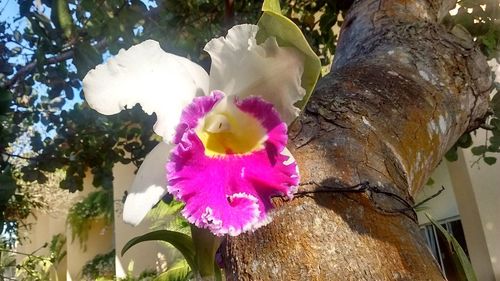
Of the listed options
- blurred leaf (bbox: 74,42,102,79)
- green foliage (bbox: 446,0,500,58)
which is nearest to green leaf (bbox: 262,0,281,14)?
blurred leaf (bbox: 74,42,102,79)

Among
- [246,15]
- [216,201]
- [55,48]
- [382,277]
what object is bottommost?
[382,277]


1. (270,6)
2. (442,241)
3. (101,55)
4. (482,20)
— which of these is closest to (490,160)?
(482,20)

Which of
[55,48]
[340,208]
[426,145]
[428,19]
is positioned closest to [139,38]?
[55,48]

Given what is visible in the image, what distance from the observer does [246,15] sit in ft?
8.30

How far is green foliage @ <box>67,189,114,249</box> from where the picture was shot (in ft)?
32.3

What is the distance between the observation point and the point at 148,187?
668 millimetres

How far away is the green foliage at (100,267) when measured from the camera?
384 inches

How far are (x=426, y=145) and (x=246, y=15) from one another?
1660 mm

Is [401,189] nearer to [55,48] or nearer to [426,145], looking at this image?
[426,145]

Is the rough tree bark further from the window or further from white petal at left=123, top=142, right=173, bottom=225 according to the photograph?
the window

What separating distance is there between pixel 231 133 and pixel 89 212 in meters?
9.98

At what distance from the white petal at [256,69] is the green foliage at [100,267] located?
943 cm

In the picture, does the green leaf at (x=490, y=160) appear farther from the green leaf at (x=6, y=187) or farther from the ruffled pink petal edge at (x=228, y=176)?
the ruffled pink petal edge at (x=228, y=176)

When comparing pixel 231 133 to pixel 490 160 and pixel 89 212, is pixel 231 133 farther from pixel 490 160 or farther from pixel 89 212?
pixel 89 212
